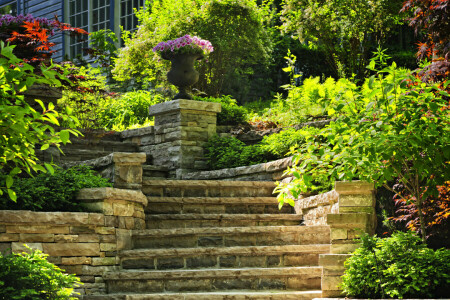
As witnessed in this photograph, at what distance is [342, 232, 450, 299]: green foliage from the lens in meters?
4.64

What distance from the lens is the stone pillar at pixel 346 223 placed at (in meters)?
5.35

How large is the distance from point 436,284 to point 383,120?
1201 mm

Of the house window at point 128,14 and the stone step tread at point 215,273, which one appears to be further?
the house window at point 128,14

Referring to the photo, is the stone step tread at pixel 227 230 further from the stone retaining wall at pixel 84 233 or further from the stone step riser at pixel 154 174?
the stone step riser at pixel 154 174

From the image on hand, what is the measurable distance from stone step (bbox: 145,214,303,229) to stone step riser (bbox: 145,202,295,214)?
0.96ft

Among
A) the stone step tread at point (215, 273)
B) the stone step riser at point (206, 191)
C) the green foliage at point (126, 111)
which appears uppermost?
the green foliage at point (126, 111)

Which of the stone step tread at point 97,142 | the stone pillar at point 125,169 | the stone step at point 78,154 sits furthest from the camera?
the stone step tread at point 97,142

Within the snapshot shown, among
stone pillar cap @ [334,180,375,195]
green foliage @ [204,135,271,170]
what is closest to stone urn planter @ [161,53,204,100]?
green foliage @ [204,135,271,170]

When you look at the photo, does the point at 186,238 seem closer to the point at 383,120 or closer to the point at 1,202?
the point at 1,202

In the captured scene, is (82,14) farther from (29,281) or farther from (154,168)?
(29,281)

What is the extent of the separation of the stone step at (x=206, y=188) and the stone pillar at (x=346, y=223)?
201 cm

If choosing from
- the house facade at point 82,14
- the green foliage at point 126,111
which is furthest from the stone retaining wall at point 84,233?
the house facade at point 82,14

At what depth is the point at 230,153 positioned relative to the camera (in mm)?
8531

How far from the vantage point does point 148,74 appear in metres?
12.8
